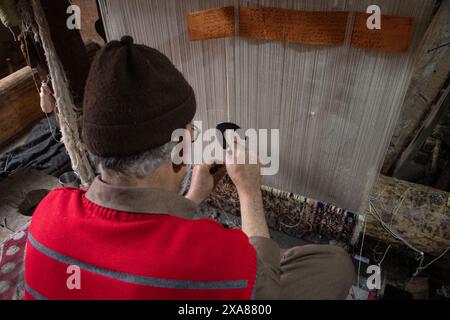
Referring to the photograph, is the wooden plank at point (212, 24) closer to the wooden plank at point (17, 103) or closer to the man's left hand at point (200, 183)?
the man's left hand at point (200, 183)

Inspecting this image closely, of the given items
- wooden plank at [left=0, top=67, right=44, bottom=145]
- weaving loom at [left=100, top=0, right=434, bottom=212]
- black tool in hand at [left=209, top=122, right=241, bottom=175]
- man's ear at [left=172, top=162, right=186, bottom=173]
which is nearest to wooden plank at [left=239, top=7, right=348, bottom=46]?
weaving loom at [left=100, top=0, right=434, bottom=212]

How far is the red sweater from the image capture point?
0.90 m

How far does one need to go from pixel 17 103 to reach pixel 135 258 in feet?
12.3

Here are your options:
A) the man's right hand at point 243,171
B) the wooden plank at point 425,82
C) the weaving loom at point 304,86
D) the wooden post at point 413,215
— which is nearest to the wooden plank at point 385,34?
the weaving loom at point 304,86

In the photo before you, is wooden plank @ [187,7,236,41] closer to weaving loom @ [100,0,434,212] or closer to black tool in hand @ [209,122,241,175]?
weaving loom @ [100,0,434,212]

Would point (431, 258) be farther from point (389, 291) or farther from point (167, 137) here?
point (167, 137)

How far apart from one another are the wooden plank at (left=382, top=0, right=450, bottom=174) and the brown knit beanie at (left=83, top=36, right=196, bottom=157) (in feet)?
5.10

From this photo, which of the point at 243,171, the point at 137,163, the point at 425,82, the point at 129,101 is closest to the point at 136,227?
the point at 137,163

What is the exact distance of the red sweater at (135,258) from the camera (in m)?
0.90

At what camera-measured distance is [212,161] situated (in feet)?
5.37

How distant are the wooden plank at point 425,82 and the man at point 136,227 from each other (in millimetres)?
1557

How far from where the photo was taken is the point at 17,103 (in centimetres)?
387

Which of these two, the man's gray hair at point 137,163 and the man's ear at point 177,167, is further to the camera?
the man's ear at point 177,167

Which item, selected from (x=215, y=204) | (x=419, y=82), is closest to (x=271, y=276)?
(x=215, y=204)
